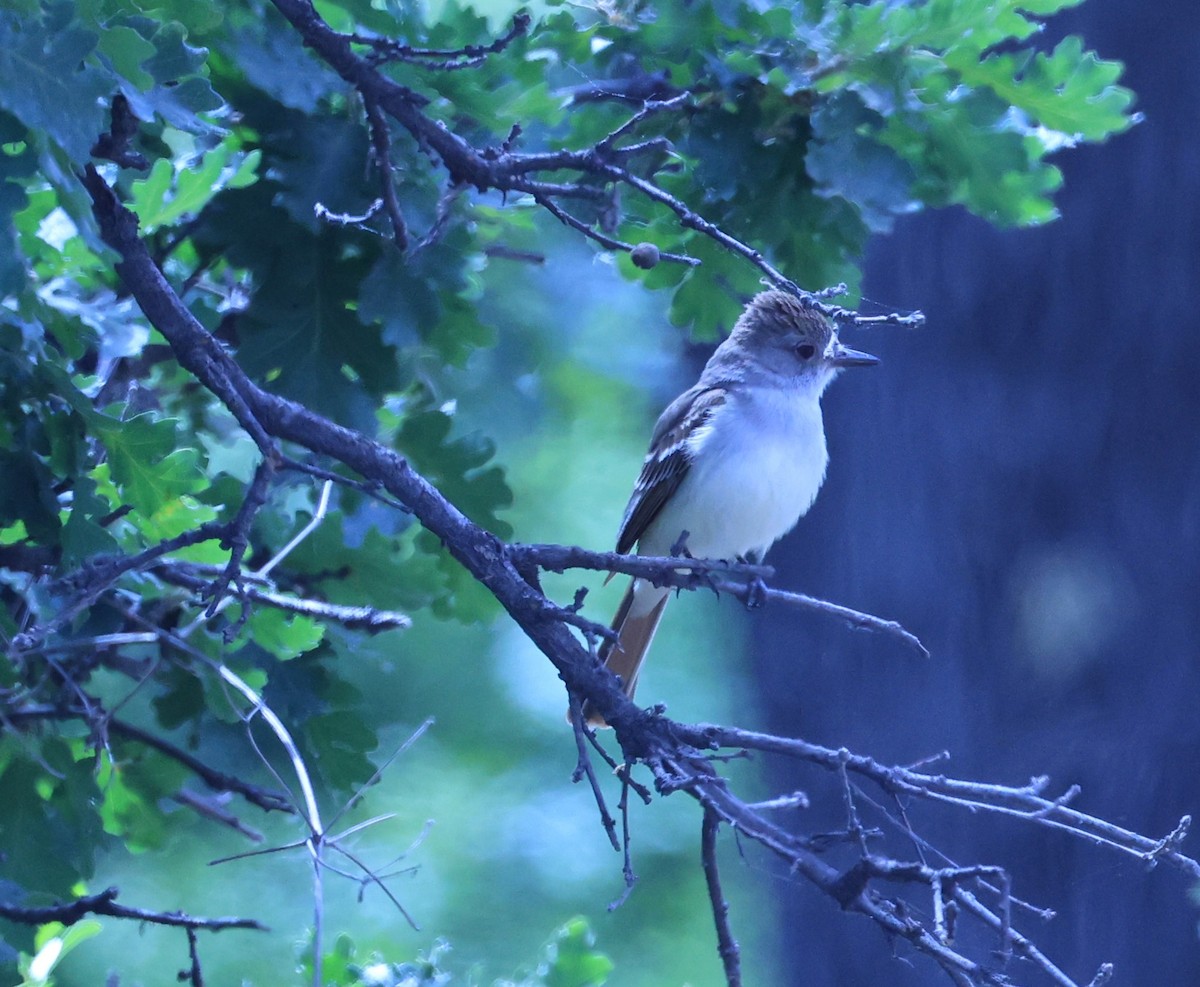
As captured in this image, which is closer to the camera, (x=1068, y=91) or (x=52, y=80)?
(x=52, y=80)

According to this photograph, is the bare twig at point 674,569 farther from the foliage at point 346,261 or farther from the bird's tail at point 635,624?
the bird's tail at point 635,624

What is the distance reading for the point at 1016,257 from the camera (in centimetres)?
377

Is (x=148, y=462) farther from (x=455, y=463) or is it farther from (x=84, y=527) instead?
(x=455, y=463)

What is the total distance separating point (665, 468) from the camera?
2.85 meters

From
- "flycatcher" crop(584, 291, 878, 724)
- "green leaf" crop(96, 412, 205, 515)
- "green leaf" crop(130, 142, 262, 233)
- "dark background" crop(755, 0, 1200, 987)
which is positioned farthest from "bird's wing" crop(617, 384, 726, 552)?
"green leaf" crop(96, 412, 205, 515)

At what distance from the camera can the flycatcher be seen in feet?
8.89

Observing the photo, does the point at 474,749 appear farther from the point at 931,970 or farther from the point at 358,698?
the point at 358,698

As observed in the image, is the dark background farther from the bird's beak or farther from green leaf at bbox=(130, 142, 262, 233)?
green leaf at bbox=(130, 142, 262, 233)

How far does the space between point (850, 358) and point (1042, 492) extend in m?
1.28

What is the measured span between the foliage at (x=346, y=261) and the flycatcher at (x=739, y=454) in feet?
1.79

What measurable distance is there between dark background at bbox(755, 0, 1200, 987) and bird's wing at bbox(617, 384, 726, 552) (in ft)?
3.02

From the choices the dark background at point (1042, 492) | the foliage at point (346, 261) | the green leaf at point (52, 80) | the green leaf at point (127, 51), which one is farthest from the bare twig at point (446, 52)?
the dark background at point (1042, 492)

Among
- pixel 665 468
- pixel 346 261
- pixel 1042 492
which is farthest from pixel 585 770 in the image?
pixel 1042 492

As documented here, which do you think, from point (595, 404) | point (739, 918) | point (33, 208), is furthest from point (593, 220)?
point (595, 404)
